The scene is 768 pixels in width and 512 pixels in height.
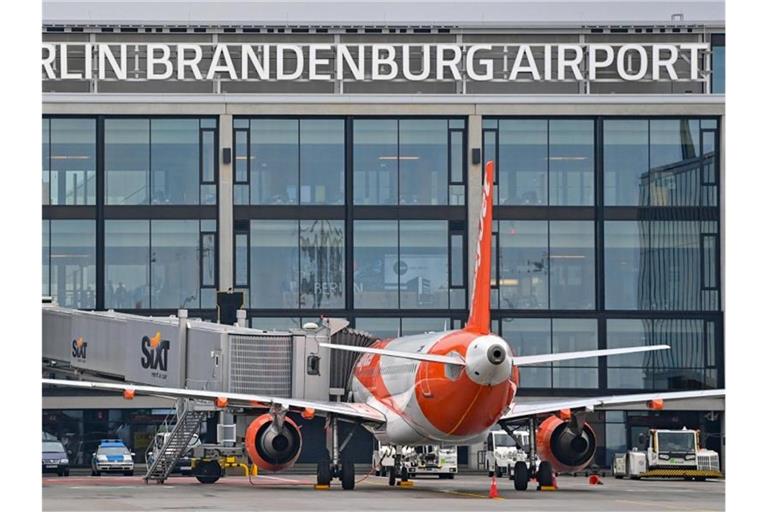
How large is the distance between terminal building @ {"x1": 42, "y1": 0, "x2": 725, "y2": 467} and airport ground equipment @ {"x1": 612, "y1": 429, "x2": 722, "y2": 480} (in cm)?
1226

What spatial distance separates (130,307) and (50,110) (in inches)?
437

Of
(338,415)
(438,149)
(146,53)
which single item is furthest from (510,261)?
(338,415)

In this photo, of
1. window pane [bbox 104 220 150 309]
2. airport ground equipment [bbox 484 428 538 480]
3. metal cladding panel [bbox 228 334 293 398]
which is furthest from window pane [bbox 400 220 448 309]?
metal cladding panel [bbox 228 334 293 398]

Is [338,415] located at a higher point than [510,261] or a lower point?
lower

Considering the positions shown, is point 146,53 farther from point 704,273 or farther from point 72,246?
point 704,273

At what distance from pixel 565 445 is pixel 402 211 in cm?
3451

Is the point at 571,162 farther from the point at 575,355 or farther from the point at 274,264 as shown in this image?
the point at 575,355

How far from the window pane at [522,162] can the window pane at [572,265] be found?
2.06 m

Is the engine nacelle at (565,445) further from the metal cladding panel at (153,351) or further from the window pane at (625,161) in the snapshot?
the window pane at (625,161)

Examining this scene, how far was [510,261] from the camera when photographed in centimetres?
7662

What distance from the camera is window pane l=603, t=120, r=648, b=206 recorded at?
252ft

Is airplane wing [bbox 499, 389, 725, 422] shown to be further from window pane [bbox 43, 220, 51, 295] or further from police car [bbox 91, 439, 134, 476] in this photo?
window pane [bbox 43, 220, 51, 295]
